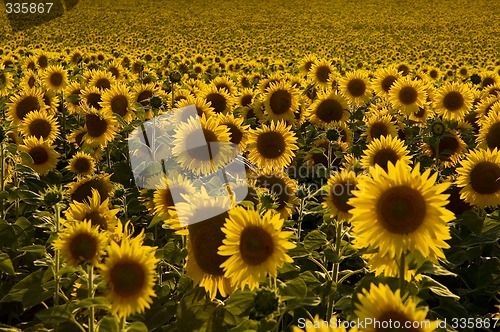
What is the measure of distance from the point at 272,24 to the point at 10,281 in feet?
119

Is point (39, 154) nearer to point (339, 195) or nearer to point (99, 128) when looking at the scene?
point (99, 128)

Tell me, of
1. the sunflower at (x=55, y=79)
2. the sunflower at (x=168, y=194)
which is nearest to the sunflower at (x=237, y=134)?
the sunflower at (x=168, y=194)

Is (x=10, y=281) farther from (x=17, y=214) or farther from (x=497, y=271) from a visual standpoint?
(x=497, y=271)

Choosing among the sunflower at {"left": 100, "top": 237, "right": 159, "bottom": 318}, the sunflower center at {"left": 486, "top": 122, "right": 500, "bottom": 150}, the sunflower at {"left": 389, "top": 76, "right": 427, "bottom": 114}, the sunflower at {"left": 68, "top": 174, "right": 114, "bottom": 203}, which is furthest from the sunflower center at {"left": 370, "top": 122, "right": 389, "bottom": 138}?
the sunflower at {"left": 100, "top": 237, "right": 159, "bottom": 318}

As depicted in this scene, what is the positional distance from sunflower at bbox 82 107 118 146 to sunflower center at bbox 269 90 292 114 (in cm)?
185

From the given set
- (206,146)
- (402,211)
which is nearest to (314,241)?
(402,211)

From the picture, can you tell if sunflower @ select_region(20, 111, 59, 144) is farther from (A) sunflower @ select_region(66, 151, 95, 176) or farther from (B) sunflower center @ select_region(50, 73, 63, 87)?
(B) sunflower center @ select_region(50, 73, 63, 87)

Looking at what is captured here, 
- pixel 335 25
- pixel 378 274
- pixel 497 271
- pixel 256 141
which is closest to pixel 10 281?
pixel 256 141

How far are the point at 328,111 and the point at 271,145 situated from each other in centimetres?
167

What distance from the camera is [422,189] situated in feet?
7.75

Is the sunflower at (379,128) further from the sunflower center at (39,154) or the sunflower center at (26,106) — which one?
the sunflower center at (26,106)

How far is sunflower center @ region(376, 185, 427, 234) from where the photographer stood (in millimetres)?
2354

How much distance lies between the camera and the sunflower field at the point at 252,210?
237cm

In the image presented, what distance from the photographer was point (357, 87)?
275 inches
